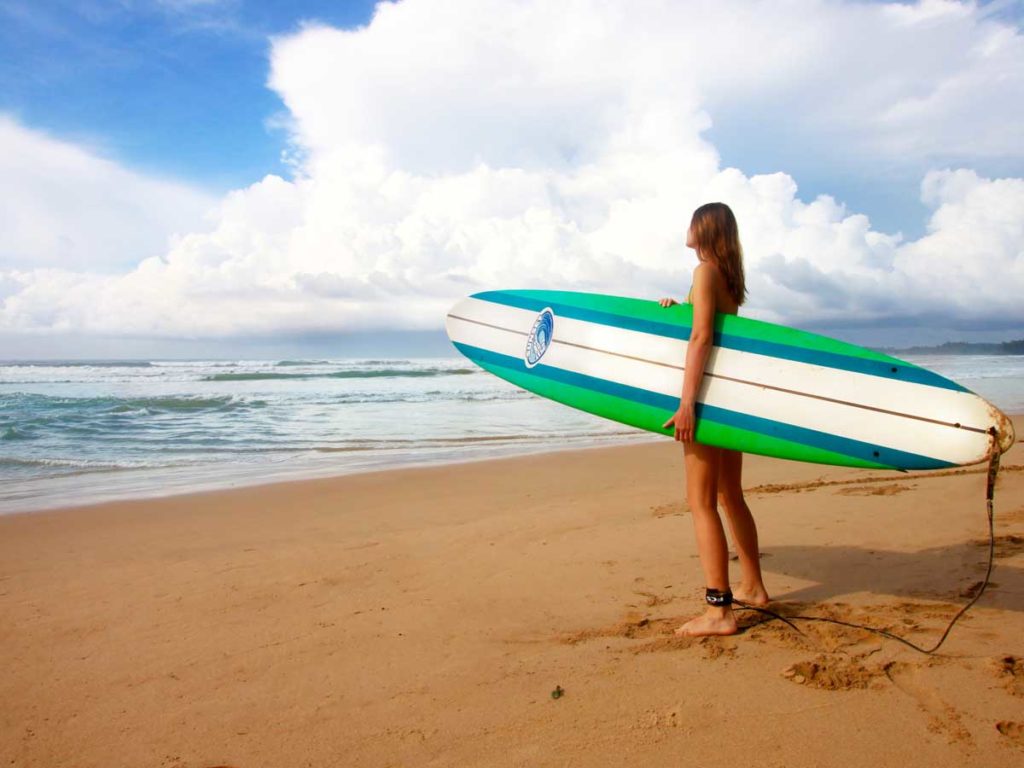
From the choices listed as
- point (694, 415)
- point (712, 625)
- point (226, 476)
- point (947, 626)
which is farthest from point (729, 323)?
point (226, 476)

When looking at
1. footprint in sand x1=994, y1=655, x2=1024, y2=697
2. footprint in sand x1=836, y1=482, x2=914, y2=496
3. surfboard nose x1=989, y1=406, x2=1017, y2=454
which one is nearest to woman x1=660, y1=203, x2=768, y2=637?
footprint in sand x1=994, y1=655, x2=1024, y2=697

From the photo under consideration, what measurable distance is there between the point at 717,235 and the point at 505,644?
160cm

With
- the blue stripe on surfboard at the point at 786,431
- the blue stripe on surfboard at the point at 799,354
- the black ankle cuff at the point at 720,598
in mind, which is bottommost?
the black ankle cuff at the point at 720,598

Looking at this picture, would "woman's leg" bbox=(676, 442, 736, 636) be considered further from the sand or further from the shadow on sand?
the shadow on sand

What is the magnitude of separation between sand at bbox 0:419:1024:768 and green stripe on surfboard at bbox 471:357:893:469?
571 mm

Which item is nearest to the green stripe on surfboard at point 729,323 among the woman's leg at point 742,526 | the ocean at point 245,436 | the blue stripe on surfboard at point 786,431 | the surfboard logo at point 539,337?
the surfboard logo at point 539,337

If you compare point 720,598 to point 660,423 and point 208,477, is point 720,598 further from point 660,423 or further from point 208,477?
point 208,477

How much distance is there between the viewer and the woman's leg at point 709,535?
7.85 feet

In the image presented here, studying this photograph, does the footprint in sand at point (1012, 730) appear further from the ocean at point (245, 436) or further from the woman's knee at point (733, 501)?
the ocean at point (245, 436)

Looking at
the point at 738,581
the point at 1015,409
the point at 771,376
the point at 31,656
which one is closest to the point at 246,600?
the point at 31,656

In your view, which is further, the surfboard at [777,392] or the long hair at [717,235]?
the surfboard at [777,392]

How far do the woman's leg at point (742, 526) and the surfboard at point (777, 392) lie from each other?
0.30 feet

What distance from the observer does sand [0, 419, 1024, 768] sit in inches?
69.4

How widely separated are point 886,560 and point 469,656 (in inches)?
83.3
